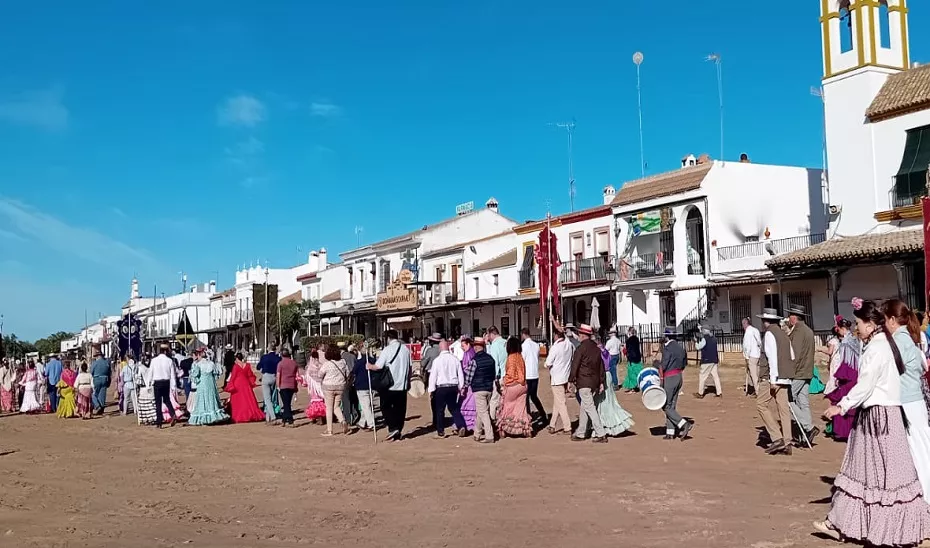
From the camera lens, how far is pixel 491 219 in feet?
182

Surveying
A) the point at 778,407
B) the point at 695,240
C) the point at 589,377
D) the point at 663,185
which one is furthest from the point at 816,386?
the point at 663,185

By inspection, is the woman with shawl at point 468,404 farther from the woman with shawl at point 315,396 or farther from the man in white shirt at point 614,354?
the man in white shirt at point 614,354

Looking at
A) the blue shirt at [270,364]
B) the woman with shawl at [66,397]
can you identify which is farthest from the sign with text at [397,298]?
the blue shirt at [270,364]

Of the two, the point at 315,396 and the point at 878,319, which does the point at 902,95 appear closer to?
the point at 315,396

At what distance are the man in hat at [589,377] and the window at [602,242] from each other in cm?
2390

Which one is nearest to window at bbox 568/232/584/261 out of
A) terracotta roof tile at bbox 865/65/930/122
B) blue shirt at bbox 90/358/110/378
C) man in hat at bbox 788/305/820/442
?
terracotta roof tile at bbox 865/65/930/122

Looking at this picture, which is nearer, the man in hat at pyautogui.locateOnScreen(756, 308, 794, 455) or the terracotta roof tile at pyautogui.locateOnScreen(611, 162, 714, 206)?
the man in hat at pyautogui.locateOnScreen(756, 308, 794, 455)

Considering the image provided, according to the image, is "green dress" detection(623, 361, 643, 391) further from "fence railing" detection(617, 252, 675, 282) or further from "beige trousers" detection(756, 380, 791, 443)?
"fence railing" detection(617, 252, 675, 282)

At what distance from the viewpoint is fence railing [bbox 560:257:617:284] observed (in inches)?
1457

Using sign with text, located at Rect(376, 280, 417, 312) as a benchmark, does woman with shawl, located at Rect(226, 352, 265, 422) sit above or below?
below

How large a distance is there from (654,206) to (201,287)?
74.4 meters

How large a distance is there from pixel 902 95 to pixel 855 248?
188 inches

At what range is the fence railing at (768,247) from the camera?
30.1 metres

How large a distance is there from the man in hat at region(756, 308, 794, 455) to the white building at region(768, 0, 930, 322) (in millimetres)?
13453
